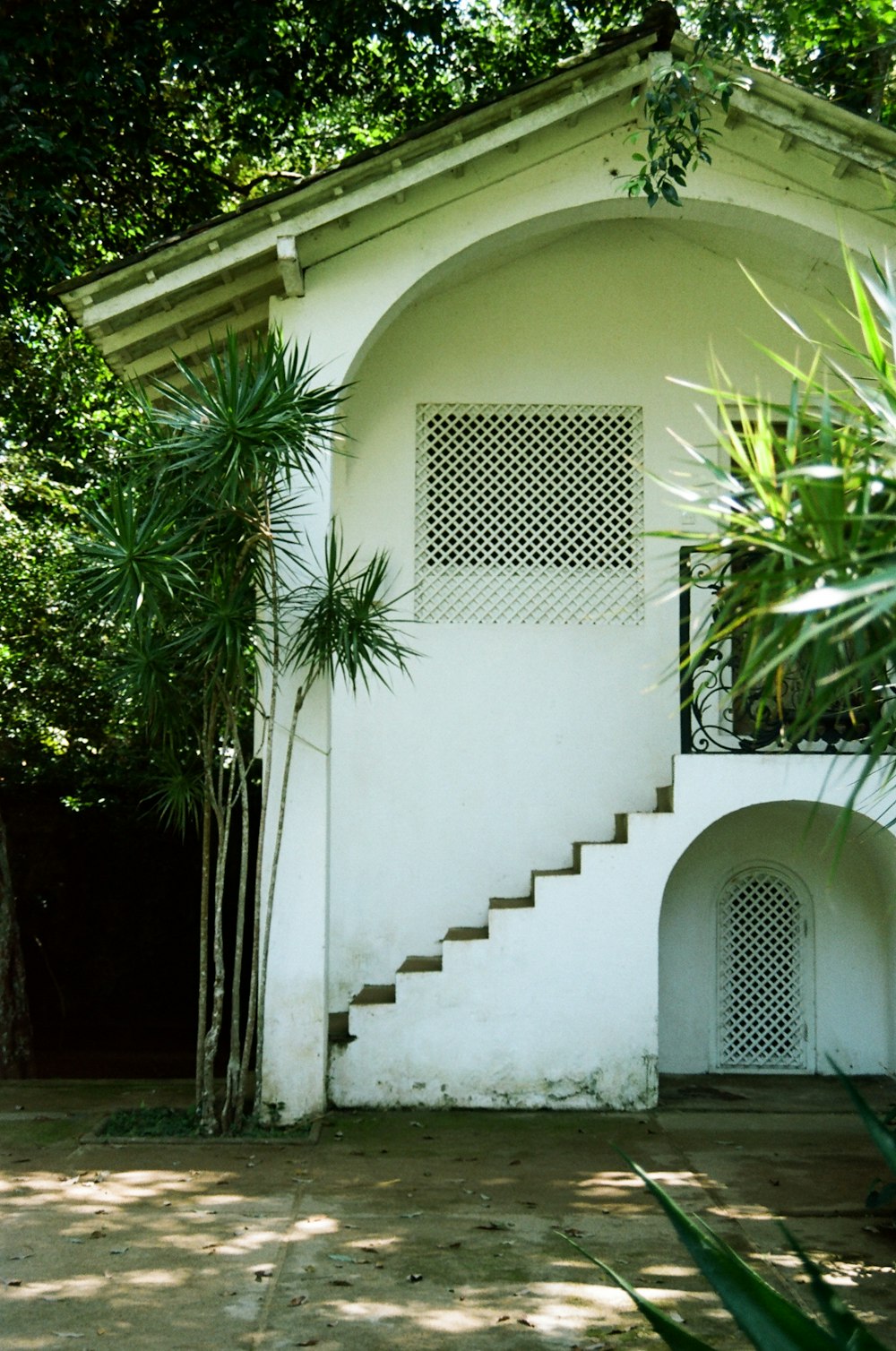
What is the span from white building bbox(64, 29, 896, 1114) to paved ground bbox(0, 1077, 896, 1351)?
73 cm

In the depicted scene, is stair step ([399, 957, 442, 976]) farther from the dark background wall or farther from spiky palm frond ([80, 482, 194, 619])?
the dark background wall

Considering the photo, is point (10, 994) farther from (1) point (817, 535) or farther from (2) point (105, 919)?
(1) point (817, 535)

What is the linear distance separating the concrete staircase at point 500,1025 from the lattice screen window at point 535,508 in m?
1.85

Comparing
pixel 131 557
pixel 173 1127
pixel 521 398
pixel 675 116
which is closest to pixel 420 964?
pixel 173 1127

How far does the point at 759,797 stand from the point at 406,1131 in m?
2.72

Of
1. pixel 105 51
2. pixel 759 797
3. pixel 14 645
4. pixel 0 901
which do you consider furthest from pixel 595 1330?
Result: pixel 105 51

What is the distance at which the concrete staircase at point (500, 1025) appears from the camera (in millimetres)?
7938

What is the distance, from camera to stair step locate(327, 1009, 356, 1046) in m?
7.94

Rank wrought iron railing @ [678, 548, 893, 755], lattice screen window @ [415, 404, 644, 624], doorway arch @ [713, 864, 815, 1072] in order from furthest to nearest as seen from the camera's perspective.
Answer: lattice screen window @ [415, 404, 644, 624]
doorway arch @ [713, 864, 815, 1072]
wrought iron railing @ [678, 548, 893, 755]

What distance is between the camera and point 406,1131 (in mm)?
7469

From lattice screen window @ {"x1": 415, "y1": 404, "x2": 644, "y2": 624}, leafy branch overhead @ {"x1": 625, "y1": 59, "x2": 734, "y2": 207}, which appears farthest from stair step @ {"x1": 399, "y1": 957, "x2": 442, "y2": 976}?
leafy branch overhead @ {"x1": 625, "y1": 59, "x2": 734, "y2": 207}

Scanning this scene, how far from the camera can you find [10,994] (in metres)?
9.07

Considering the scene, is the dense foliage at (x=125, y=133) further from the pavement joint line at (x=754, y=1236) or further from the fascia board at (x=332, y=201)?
the pavement joint line at (x=754, y=1236)

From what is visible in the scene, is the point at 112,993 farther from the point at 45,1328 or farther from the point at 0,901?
the point at 45,1328
